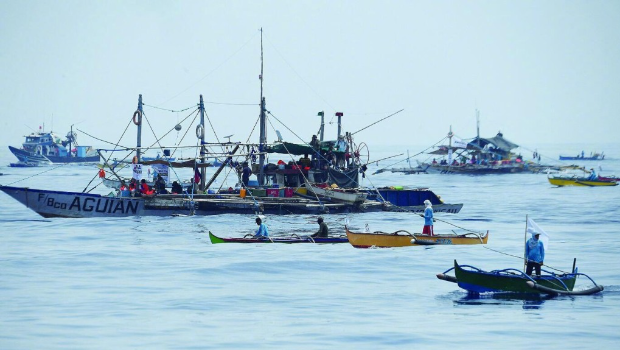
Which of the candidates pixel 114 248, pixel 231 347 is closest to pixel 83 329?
pixel 231 347

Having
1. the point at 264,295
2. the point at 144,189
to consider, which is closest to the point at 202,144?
the point at 144,189

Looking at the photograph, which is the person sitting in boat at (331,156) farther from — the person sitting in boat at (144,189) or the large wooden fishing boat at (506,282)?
the large wooden fishing boat at (506,282)

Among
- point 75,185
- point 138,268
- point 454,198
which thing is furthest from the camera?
point 75,185

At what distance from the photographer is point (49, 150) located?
159000mm

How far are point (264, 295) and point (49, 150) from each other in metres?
143

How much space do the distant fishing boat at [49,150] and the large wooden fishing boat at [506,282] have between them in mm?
140506

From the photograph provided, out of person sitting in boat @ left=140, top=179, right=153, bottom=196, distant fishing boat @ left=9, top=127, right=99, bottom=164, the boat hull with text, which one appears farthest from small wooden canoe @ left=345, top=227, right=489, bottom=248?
distant fishing boat @ left=9, top=127, right=99, bottom=164

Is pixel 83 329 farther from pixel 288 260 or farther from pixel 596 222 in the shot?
pixel 596 222

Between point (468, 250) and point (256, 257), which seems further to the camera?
point (468, 250)

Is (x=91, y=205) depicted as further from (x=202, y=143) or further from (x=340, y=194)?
(x=340, y=194)

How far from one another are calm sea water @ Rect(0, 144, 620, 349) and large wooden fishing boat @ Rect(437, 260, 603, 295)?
1.20 feet

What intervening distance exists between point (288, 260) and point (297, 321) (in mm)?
10442

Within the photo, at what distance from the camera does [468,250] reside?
34500mm

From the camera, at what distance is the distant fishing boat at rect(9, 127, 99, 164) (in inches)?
6152
